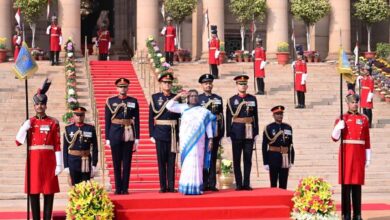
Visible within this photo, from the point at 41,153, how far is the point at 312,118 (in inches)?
631

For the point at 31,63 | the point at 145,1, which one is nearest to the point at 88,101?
the point at 145,1

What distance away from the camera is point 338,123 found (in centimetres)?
1881

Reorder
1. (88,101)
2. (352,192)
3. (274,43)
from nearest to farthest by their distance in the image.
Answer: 1. (352,192)
2. (88,101)
3. (274,43)

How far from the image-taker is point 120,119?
62.7 ft

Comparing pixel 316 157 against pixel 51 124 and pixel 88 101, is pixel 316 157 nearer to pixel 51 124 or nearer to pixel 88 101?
pixel 88 101

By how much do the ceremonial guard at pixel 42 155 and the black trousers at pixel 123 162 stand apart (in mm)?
1445

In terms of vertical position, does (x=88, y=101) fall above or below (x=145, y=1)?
below

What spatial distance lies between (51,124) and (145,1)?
80.6 ft

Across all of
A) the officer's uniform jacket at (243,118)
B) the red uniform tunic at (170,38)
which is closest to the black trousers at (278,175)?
the officer's uniform jacket at (243,118)

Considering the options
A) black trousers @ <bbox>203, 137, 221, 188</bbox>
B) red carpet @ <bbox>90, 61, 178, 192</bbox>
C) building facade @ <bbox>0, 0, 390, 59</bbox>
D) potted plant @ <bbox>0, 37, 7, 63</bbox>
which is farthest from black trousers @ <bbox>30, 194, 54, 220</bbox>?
potted plant @ <bbox>0, 37, 7, 63</bbox>

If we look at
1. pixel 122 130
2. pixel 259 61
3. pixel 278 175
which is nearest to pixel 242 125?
pixel 278 175

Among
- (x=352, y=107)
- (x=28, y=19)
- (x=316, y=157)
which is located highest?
(x=28, y=19)

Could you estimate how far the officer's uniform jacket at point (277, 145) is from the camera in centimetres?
2002

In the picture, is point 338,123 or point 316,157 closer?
point 338,123
